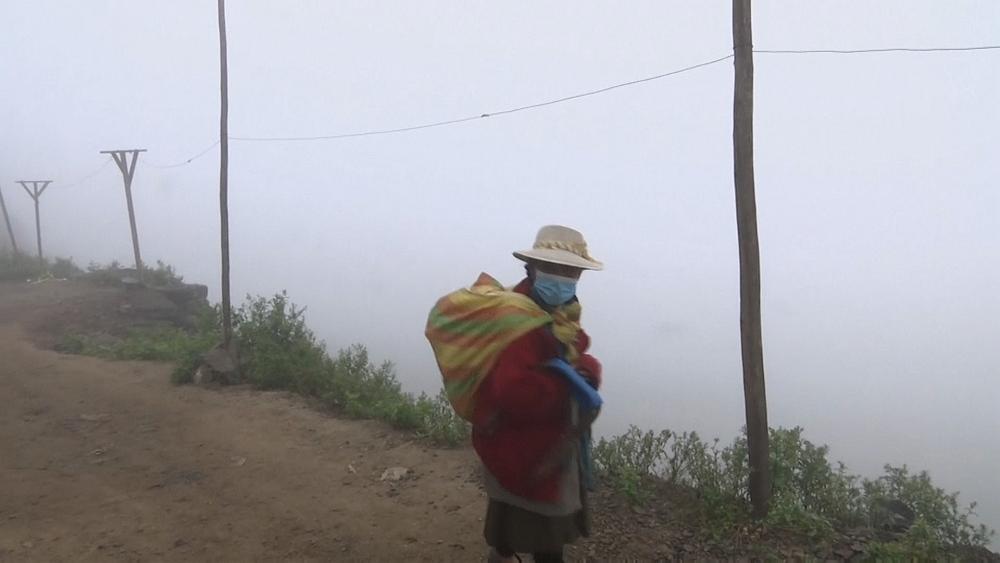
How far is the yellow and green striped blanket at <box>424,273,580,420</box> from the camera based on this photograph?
215 centimetres

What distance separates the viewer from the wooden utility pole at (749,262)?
14.1 feet

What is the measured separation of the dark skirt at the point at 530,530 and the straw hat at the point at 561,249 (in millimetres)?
923

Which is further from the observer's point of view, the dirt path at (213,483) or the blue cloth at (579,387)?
the dirt path at (213,483)

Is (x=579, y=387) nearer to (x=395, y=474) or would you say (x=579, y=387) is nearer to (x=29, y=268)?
(x=395, y=474)

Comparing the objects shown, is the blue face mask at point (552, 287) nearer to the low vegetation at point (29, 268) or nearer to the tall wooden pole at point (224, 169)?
the tall wooden pole at point (224, 169)

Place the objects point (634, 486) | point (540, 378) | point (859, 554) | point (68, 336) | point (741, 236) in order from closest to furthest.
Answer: point (540, 378) → point (859, 554) → point (741, 236) → point (634, 486) → point (68, 336)

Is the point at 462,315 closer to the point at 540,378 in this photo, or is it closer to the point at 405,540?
the point at 540,378

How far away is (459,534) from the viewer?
4566mm

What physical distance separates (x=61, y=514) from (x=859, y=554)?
18.4 ft

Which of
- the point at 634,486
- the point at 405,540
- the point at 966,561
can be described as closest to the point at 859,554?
the point at 966,561

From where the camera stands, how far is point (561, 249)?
2.43m

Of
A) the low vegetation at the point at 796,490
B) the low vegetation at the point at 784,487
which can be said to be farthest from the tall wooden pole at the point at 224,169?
the low vegetation at the point at 796,490

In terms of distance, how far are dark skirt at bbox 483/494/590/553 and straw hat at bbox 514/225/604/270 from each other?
92 cm

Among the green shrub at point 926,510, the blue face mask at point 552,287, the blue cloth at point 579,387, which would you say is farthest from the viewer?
the green shrub at point 926,510
